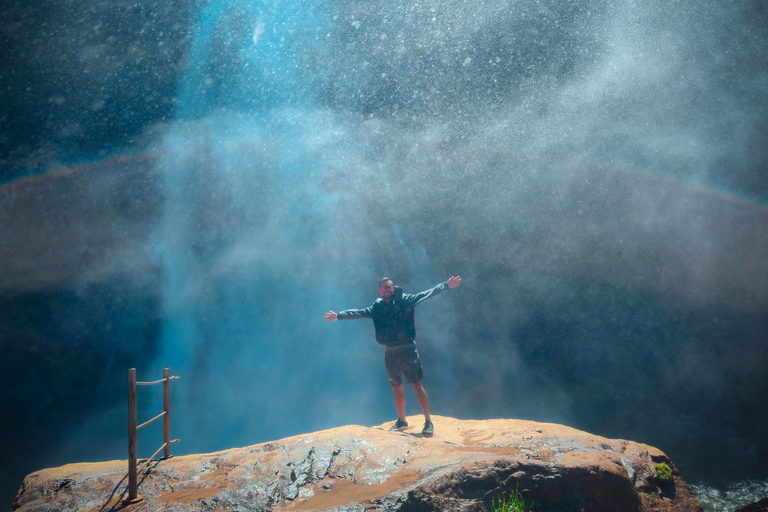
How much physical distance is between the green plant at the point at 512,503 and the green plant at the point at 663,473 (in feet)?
5.69

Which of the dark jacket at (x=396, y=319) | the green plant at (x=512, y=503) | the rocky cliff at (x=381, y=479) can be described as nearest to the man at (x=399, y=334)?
the dark jacket at (x=396, y=319)

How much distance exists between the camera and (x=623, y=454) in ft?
12.5

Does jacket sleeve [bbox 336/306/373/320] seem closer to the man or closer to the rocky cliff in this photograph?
the man

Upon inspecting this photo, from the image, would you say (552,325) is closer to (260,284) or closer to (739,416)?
(739,416)

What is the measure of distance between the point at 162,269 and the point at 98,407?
4.06 m

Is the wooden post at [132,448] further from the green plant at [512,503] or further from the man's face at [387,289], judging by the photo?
the green plant at [512,503]

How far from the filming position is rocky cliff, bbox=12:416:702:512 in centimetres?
290

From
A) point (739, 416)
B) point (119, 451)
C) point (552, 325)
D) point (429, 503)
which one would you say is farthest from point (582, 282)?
point (119, 451)

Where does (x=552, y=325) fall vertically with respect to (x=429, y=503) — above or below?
above

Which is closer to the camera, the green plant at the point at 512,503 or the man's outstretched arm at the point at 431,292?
the green plant at the point at 512,503

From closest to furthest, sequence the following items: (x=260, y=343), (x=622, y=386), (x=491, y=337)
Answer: (x=622, y=386), (x=491, y=337), (x=260, y=343)

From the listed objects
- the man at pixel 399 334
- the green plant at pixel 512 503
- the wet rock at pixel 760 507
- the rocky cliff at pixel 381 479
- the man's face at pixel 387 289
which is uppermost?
the man's face at pixel 387 289

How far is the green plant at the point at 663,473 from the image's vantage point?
3730 mm

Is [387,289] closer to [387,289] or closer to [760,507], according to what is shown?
[387,289]
